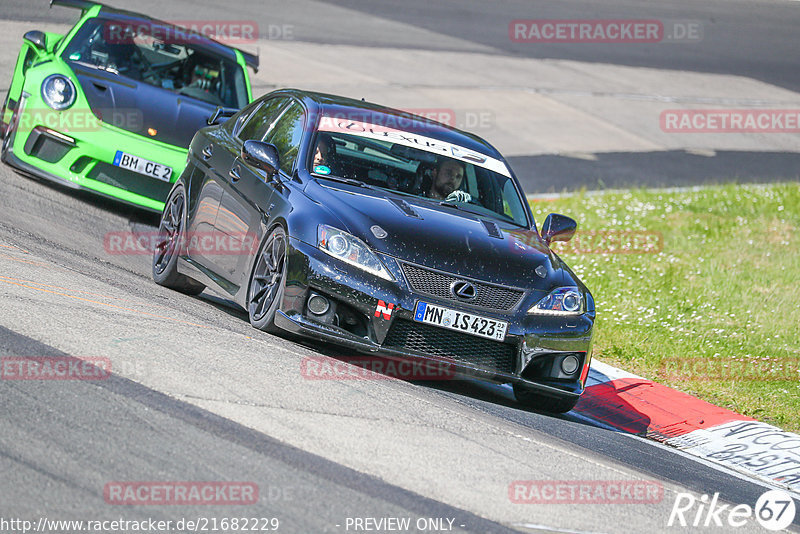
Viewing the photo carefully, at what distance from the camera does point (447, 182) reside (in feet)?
26.3

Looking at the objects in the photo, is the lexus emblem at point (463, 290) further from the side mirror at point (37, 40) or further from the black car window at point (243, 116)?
the side mirror at point (37, 40)

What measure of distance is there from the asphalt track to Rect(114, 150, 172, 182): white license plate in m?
2.04

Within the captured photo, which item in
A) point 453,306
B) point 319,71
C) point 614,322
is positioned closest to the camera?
point 453,306

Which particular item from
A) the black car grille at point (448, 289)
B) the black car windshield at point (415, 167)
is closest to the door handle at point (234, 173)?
the black car windshield at point (415, 167)

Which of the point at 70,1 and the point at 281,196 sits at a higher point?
the point at 70,1

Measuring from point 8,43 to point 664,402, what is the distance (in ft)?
40.8

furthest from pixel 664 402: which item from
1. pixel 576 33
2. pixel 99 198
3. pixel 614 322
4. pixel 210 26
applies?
pixel 576 33

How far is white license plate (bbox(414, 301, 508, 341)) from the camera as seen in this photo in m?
6.61

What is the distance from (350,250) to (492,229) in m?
1.20

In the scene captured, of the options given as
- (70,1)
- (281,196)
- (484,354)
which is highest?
(70,1)

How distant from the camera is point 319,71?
19.7 metres

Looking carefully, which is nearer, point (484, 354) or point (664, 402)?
point (484, 354)

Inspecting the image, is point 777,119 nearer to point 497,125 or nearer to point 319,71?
point 497,125

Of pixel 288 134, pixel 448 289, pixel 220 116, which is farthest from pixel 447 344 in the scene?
pixel 220 116
